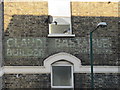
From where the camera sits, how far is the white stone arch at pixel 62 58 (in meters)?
9.94

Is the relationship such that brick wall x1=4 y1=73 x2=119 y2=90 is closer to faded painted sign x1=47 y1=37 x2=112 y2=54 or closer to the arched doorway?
the arched doorway

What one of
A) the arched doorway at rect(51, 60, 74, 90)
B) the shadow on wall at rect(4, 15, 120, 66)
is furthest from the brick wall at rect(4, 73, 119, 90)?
the shadow on wall at rect(4, 15, 120, 66)

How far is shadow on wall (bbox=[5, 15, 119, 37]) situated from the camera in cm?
1016

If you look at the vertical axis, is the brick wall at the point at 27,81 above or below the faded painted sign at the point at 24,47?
below

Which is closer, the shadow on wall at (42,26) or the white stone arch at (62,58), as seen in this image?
the white stone arch at (62,58)

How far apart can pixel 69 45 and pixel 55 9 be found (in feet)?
6.29

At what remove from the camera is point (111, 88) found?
10.1 meters

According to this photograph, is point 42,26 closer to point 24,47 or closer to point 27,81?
point 24,47

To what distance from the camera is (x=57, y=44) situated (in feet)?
33.5

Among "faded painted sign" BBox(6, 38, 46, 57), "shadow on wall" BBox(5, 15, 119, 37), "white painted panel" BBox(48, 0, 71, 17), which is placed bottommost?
"faded painted sign" BBox(6, 38, 46, 57)

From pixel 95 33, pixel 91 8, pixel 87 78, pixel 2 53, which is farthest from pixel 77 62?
pixel 2 53

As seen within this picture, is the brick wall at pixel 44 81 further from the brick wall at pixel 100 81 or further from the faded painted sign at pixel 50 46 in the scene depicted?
the faded painted sign at pixel 50 46

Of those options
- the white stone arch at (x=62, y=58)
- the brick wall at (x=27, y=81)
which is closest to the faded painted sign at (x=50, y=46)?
the white stone arch at (x=62, y=58)

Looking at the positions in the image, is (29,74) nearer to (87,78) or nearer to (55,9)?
(87,78)
